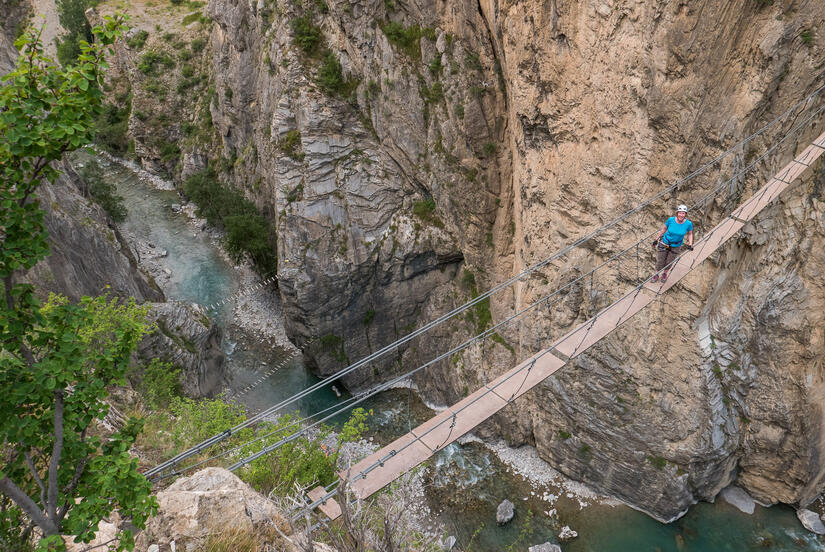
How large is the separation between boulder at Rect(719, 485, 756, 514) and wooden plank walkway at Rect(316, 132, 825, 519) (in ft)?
34.3

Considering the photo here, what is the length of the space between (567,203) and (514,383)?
28.9ft

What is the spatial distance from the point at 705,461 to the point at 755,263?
6234 millimetres

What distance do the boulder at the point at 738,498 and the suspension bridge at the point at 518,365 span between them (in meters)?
7.88

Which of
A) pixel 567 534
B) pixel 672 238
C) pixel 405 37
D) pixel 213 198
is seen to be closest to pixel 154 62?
pixel 213 198

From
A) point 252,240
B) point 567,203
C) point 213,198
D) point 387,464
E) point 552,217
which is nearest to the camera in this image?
point 387,464

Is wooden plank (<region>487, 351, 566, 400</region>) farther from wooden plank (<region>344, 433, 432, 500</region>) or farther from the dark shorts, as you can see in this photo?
the dark shorts

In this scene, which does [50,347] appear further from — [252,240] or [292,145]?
[252,240]

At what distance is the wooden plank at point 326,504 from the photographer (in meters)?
6.08

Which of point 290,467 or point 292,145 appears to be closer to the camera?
point 290,467

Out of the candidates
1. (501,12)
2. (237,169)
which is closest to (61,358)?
(501,12)

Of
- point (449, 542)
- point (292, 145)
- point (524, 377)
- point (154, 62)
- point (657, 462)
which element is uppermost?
point (154, 62)

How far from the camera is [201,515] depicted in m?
5.93

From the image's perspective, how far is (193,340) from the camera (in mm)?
18656

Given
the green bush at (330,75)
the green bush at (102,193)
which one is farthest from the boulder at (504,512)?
the green bush at (102,193)
